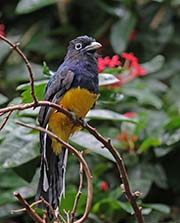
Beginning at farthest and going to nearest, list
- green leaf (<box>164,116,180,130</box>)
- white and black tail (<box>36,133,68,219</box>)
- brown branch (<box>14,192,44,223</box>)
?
1. green leaf (<box>164,116,180,130</box>)
2. white and black tail (<box>36,133,68,219</box>)
3. brown branch (<box>14,192,44,223</box>)

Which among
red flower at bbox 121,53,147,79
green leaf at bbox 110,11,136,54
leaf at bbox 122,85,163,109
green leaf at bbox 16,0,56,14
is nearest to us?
red flower at bbox 121,53,147,79

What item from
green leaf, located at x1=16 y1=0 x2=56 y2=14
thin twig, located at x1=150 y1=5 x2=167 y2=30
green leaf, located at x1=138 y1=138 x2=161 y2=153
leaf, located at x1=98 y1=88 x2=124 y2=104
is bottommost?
green leaf, located at x1=138 y1=138 x2=161 y2=153

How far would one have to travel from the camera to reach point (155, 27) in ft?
12.4

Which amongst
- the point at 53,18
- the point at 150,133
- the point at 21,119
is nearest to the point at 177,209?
the point at 150,133

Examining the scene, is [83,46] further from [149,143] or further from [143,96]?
[143,96]

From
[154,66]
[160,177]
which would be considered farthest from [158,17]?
[160,177]

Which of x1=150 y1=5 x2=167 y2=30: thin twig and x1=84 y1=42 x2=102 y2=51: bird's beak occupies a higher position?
x1=150 y1=5 x2=167 y2=30: thin twig

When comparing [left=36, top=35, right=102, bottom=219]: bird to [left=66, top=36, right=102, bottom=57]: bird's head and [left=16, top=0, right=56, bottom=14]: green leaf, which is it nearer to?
[left=66, top=36, right=102, bottom=57]: bird's head

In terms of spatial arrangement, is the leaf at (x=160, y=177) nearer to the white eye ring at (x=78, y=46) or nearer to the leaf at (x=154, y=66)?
the leaf at (x=154, y=66)

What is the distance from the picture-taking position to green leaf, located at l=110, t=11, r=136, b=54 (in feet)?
11.4

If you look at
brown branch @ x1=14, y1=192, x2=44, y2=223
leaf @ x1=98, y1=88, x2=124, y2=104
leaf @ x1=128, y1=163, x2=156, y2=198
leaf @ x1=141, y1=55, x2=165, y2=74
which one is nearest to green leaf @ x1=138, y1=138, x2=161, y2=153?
leaf @ x1=128, y1=163, x2=156, y2=198

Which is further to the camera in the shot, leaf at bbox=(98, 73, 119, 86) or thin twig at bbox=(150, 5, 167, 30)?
thin twig at bbox=(150, 5, 167, 30)

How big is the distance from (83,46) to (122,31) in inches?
47.8

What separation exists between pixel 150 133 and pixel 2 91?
2.50 ft
